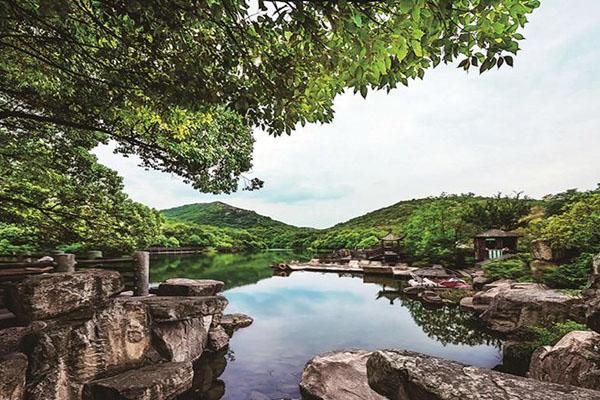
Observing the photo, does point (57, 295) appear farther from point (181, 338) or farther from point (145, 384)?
point (181, 338)

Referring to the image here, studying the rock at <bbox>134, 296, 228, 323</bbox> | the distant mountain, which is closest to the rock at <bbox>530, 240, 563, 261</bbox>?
the rock at <bbox>134, 296, 228, 323</bbox>

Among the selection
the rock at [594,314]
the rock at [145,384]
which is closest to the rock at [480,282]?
Result: the rock at [594,314]

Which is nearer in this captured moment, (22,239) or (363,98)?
(363,98)

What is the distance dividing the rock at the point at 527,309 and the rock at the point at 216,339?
8.85m

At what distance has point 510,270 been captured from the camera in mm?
16125

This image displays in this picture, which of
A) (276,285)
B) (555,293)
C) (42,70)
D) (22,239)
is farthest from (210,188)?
(276,285)

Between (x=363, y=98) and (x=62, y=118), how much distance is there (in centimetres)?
590

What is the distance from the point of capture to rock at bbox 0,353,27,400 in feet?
14.5

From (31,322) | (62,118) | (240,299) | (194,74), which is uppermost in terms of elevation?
(62,118)

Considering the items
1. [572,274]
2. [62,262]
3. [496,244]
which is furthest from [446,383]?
[496,244]

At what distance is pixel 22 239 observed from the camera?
9.41m

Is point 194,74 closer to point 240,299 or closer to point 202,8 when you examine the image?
point 202,8

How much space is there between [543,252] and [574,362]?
1120 centimetres

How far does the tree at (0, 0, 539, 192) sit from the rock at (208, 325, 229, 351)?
235 inches
